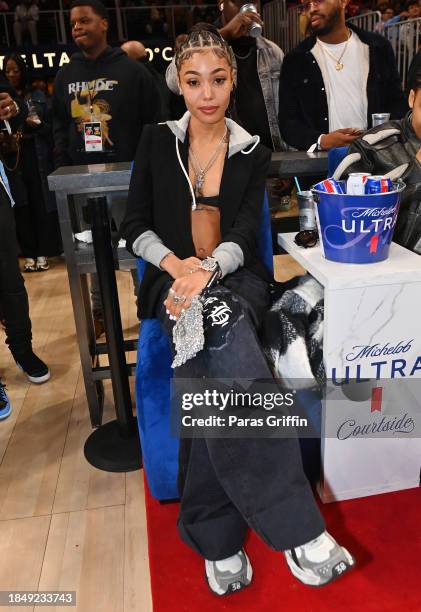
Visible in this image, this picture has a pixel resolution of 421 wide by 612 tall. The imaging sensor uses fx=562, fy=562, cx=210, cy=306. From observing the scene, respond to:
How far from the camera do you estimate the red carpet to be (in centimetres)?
138

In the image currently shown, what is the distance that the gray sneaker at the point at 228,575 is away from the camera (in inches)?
55.6

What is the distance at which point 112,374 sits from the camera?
2.10m

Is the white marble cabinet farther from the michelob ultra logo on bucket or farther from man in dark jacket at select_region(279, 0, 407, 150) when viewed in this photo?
man in dark jacket at select_region(279, 0, 407, 150)

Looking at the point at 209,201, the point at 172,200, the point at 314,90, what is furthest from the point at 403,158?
the point at 314,90

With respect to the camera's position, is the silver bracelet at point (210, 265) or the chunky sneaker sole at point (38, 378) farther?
the chunky sneaker sole at point (38, 378)

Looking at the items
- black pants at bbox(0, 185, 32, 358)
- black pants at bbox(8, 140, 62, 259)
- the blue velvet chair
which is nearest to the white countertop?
the blue velvet chair

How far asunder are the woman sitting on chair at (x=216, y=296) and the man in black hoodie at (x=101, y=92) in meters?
1.06

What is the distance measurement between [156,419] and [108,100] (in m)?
1.79

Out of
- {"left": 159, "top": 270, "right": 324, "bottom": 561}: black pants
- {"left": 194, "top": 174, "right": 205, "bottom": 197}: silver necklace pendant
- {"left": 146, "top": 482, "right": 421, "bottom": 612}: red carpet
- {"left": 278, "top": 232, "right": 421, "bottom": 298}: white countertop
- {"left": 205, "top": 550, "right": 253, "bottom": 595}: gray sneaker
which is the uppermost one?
{"left": 194, "top": 174, "right": 205, "bottom": 197}: silver necklace pendant

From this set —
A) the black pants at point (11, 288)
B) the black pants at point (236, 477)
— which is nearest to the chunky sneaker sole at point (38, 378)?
the black pants at point (11, 288)

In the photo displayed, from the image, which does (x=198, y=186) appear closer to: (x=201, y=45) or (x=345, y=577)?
(x=201, y=45)

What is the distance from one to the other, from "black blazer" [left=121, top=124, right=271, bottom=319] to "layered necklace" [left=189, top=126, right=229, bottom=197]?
31 mm

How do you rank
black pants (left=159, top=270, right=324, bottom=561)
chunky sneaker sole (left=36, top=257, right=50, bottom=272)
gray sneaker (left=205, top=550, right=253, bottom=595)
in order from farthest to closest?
chunky sneaker sole (left=36, top=257, right=50, bottom=272)
gray sneaker (left=205, top=550, right=253, bottom=595)
black pants (left=159, top=270, right=324, bottom=561)

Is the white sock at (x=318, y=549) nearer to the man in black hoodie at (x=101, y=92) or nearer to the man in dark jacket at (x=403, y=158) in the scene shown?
the man in dark jacket at (x=403, y=158)
